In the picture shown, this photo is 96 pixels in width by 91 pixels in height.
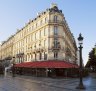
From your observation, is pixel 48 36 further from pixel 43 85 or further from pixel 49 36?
pixel 43 85

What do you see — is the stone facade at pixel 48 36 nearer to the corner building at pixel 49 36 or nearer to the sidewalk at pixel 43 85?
the corner building at pixel 49 36

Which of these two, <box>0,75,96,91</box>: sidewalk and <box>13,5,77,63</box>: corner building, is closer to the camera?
<box>0,75,96,91</box>: sidewalk

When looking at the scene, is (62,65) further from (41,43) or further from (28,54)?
(28,54)

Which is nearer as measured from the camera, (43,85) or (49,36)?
(43,85)

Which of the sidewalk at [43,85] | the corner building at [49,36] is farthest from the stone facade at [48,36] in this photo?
the sidewalk at [43,85]

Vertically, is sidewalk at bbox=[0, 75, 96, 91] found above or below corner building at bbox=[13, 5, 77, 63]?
below

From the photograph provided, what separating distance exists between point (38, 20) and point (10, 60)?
32197mm

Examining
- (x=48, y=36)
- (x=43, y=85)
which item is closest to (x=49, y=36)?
(x=48, y=36)

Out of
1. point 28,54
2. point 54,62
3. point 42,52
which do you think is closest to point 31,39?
point 28,54

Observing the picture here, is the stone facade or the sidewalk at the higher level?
the stone facade

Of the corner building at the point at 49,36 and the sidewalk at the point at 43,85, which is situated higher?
the corner building at the point at 49,36

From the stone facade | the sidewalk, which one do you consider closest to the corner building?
the stone facade

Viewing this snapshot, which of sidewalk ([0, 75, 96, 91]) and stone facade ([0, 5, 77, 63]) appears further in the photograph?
stone facade ([0, 5, 77, 63])

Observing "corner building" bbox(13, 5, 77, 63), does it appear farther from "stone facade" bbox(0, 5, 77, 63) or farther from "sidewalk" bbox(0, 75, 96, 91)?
"sidewalk" bbox(0, 75, 96, 91)
